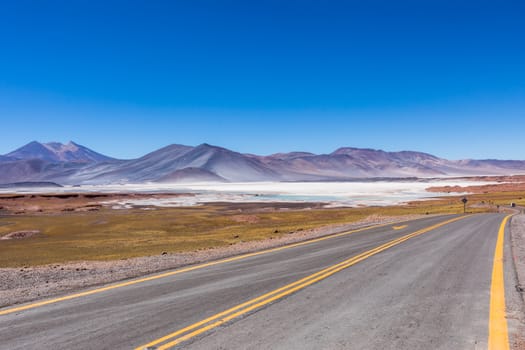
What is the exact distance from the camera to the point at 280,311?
312 inches

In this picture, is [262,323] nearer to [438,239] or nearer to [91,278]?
[91,278]

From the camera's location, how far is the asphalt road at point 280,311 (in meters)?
6.46

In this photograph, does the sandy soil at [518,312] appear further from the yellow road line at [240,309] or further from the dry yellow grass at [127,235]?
the dry yellow grass at [127,235]

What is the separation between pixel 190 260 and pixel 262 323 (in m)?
7.49

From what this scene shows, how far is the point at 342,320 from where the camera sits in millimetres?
7426

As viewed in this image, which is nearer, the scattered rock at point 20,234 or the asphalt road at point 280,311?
the asphalt road at point 280,311

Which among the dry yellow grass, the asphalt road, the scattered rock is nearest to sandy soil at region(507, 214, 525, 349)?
the asphalt road

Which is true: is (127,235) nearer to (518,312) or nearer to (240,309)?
(240,309)

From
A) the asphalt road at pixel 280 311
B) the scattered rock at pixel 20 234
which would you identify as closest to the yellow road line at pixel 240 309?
the asphalt road at pixel 280 311

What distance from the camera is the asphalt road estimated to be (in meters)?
6.46

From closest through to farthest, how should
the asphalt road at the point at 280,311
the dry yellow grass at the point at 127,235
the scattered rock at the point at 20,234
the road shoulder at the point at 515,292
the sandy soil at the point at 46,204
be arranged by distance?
the asphalt road at the point at 280,311 → the road shoulder at the point at 515,292 → the dry yellow grass at the point at 127,235 → the scattered rock at the point at 20,234 → the sandy soil at the point at 46,204

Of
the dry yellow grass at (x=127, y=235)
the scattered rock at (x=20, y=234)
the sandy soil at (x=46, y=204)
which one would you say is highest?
the sandy soil at (x=46, y=204)

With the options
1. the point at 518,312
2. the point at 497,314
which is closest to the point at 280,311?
the point at 497,314

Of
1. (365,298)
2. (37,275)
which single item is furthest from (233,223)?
(365,298)
